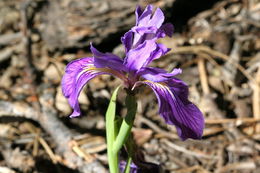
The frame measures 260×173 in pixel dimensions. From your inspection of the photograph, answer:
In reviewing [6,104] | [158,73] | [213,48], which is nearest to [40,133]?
[6,104]

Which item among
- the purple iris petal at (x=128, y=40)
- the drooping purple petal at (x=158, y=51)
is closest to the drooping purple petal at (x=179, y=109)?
the drooping purple petal at (x=158, y=51)

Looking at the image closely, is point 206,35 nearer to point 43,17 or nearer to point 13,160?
point 43,17

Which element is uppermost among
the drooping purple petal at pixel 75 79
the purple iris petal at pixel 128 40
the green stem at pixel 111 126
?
the purple iris petal at pixel 128 40

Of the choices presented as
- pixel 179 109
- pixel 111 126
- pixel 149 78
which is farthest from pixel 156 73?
pixel 111 126

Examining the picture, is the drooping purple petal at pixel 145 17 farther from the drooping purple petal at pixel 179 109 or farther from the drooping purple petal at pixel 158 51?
the drooping purple petal at pixel 179 109

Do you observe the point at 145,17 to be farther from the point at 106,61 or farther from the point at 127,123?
the point at 127,123
